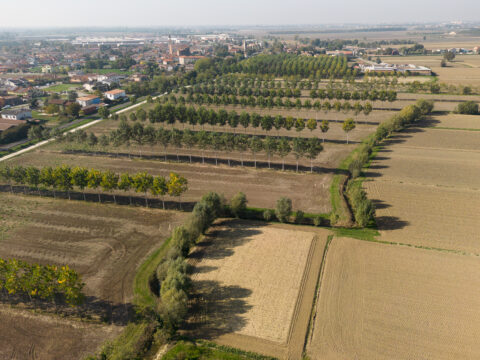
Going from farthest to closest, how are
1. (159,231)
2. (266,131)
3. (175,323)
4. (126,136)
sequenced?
1. (266,131)
2. (126,136)
3. (159,231)
4. (175,323)

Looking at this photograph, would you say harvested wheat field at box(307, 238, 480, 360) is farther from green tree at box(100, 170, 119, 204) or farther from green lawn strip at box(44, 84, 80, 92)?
green lawn strip at box(44, 84, 80, 92)

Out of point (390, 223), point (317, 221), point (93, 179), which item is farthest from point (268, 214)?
point (93, 179)

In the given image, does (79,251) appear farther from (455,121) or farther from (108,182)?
(455,121)

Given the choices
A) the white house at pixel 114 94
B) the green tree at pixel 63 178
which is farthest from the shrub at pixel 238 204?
the white house at pixel 114 94

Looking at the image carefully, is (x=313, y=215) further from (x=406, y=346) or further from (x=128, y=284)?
(x=128, y=284)

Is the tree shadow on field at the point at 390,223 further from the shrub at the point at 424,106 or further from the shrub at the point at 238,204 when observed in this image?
the shrub at the point at 424,106

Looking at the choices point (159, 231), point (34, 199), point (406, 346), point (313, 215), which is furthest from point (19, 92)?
point (406, 346)
